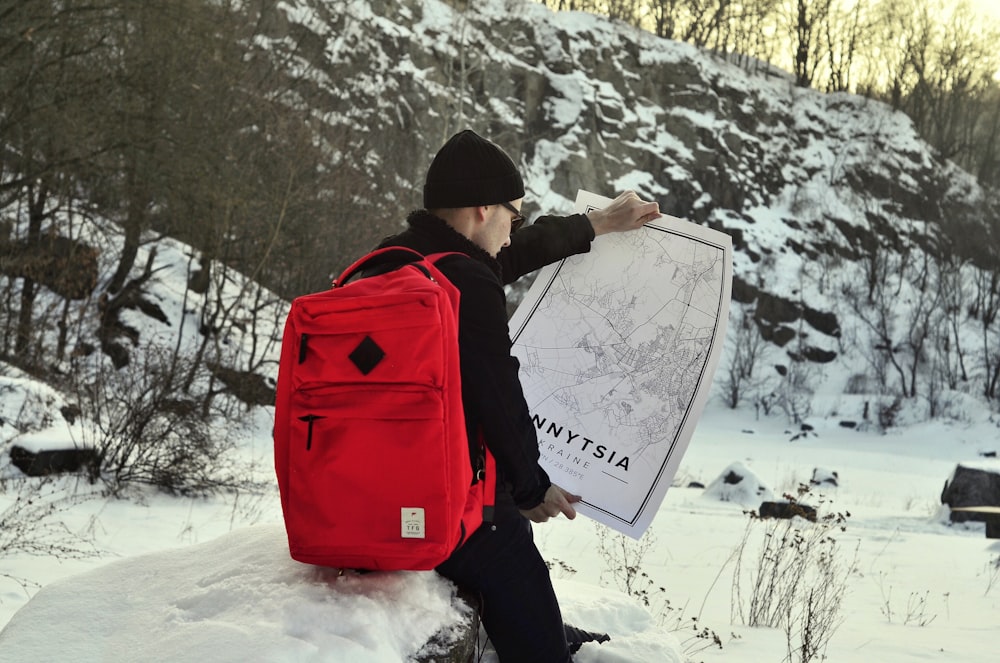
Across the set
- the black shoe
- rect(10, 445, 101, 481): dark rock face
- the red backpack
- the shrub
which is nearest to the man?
the red backpack

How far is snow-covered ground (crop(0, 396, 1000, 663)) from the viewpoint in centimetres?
209

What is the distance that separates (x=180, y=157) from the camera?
1546 cm

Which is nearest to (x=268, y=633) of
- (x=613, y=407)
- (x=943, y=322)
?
(x=613, y=407)

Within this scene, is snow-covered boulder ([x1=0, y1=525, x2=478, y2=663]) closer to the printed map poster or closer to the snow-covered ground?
the snow-covered ground

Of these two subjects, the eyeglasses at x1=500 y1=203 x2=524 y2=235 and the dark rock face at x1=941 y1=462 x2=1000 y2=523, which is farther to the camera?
the dark rock face at x1=941 y1=462 x2=1000 y2=523

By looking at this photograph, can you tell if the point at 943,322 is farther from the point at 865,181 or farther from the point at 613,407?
the point at 613,407

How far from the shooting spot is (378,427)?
80.6 inches

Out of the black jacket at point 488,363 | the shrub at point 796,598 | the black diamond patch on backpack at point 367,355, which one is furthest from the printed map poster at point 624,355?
the shrub at point 796,598

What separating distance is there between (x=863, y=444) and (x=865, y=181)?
22798mm

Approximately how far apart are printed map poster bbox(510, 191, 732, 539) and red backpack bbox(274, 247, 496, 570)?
940 millimetres

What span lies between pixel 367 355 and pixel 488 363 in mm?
310

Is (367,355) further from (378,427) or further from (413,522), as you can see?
(413,522)

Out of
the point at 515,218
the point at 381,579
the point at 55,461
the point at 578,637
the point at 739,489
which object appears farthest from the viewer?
the point at 739,489

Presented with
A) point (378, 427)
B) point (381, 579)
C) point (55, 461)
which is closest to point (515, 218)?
point (378, 427)
